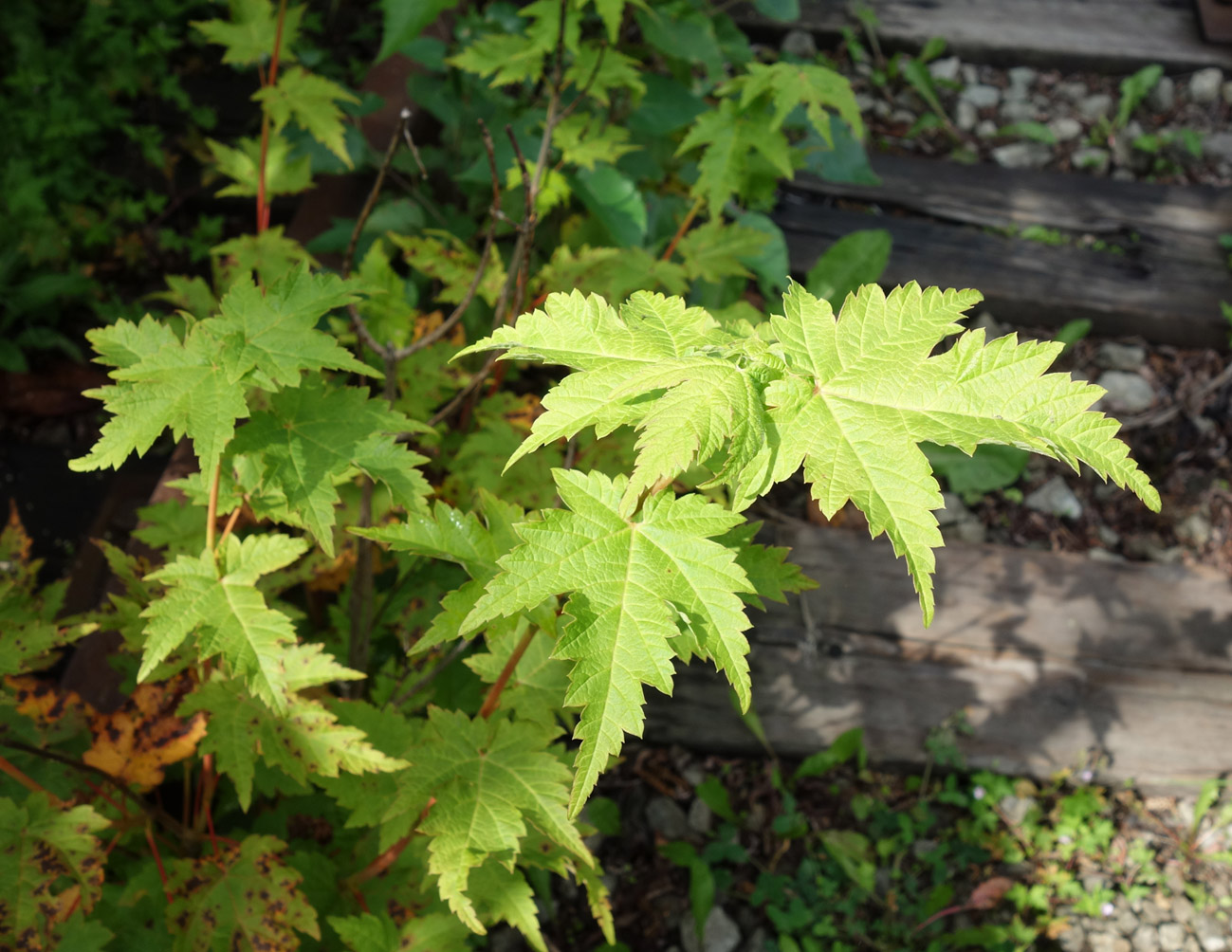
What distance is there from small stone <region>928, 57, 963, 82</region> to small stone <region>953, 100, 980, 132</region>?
180mm

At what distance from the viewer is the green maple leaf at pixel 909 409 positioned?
2.88 feet

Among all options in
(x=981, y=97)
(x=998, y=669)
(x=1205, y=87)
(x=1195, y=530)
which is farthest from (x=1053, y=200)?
(x=998, y=669)

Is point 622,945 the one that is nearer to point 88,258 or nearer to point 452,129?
point 452,129

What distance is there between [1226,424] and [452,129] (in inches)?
120

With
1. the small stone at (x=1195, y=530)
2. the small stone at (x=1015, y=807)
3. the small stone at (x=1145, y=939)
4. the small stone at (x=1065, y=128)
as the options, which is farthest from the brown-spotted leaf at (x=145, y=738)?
the small stone at (x=1065, y=128)

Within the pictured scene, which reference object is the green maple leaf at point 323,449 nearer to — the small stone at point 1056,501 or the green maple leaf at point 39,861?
the green maple leaf at point 39,861

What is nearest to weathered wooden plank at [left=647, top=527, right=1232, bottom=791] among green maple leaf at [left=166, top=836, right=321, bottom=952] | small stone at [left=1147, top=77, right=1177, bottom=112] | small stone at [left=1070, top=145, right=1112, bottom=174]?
green maple leaf at [left=166, top=836, right=321, bottom=952]

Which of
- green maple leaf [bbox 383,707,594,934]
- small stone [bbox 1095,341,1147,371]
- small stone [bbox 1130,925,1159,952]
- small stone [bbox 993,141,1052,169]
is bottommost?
small stone [bbox 1130,925,1159,952]

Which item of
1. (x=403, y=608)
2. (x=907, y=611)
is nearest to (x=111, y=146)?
(x=403, y=608)

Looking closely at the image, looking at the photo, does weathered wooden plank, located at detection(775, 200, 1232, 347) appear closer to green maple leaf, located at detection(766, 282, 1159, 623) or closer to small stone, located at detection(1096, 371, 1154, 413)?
small stone, located at detection(1096, 371, 1154, 413)

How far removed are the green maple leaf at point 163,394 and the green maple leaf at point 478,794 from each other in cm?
51

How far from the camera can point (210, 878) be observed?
1487mm

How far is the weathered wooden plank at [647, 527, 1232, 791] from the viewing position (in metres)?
2.59

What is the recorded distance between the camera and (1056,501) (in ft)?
10.3
